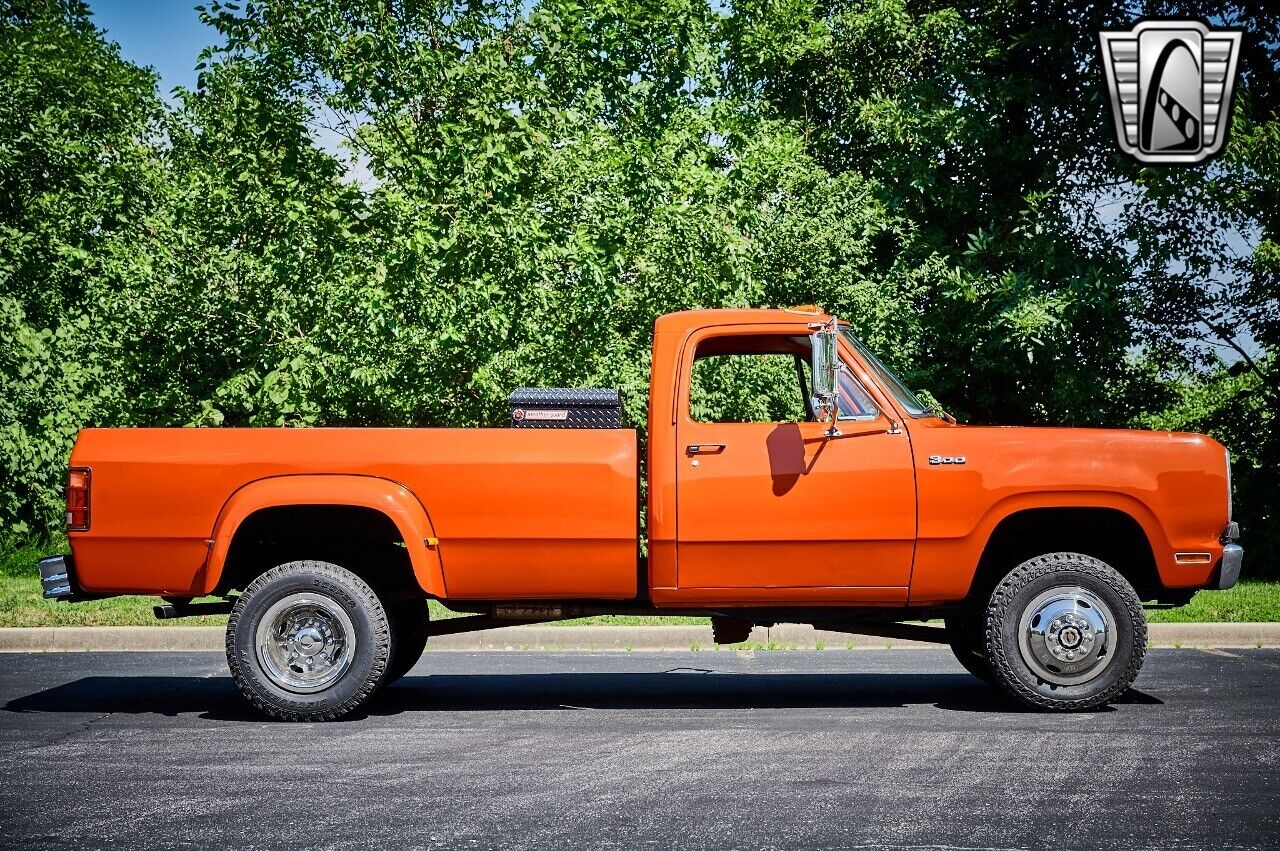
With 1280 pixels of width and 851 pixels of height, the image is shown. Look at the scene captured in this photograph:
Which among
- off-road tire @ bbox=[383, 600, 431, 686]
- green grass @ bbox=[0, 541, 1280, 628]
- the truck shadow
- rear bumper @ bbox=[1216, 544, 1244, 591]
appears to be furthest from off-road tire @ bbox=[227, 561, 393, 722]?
rear bumper @ bbox=[1216, 544, 1244, 591]

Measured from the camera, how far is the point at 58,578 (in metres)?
7.95

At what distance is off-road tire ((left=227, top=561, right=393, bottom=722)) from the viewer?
783cm

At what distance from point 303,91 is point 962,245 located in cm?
1149

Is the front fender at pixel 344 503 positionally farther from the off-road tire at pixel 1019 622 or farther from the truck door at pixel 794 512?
the off-road tire at pixel 1019 622

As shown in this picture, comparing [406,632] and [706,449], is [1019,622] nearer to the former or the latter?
[706,449]

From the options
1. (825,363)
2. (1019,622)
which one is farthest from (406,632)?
(1019,622)

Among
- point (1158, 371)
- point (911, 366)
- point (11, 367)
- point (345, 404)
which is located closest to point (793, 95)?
point (911, 366)

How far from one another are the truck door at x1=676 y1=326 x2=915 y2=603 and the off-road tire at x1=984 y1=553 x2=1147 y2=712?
0.59 metres

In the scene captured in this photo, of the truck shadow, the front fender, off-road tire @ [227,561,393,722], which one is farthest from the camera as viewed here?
the truck shadow

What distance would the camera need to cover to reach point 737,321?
8.29 m

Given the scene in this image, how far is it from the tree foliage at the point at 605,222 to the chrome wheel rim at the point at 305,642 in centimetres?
786

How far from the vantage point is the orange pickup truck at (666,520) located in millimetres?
7766

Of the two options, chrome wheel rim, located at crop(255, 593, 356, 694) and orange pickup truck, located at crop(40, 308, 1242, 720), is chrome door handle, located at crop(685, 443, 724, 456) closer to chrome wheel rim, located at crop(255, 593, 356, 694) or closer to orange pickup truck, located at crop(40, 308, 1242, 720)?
orange pickup truck, located at crop(40, 308, 1242, 720)

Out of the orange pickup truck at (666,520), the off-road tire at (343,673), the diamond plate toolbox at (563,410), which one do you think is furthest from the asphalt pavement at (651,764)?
the diamond plate toolbox at (563,410)
